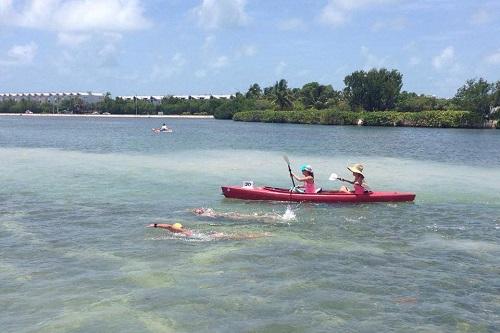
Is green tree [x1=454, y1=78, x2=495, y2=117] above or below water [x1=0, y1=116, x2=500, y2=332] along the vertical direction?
above

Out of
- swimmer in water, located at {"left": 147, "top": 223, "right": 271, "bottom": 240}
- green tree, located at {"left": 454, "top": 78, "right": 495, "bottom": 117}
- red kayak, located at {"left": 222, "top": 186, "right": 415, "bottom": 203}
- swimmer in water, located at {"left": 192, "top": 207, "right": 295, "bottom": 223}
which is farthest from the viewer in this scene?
green tree, located at {"left": 454, "top": 78, "right": 495, "bottom": 117}

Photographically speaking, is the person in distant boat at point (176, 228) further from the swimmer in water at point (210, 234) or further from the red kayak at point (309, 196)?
the red kayak at point (309, 196)

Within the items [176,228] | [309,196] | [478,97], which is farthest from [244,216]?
[478,97]

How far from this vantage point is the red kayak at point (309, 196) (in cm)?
1805

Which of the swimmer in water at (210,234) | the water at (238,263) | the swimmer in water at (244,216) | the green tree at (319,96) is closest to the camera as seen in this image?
the water at (238,263)

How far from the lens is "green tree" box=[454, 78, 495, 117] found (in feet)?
267

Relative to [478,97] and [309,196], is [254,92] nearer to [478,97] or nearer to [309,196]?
[478,97]

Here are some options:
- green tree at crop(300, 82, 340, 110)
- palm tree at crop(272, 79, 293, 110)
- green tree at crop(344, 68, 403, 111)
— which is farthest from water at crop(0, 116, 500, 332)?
palm tree at crop(272, 79, 293, 110)

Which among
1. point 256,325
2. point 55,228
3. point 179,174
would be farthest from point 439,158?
point 256,325

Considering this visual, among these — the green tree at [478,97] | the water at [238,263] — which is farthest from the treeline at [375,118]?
the water at [238,263]

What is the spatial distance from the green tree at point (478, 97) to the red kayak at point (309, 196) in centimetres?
7002

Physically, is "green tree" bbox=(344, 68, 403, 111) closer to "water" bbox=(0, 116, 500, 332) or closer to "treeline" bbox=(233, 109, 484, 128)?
"treeline" bbox=(233, 109, 484, 128)

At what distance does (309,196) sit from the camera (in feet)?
59.2

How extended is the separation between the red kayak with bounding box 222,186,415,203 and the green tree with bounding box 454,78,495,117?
230ft
